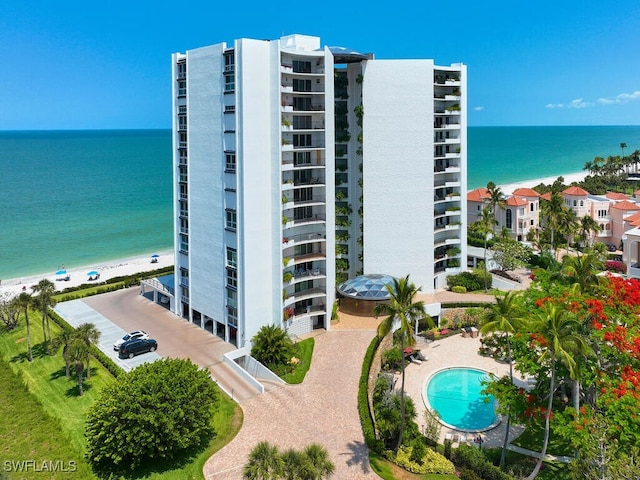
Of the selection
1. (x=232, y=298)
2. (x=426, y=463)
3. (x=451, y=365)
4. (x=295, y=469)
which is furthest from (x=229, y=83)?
(x=426, y=463)

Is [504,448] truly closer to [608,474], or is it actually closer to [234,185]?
[608,474]

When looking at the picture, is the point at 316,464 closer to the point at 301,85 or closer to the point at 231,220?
the point at 231,220

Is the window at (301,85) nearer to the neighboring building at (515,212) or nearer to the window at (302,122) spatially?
the window at (302,122)

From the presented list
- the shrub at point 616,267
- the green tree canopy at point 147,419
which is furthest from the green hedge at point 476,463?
the shrub at point 616,267

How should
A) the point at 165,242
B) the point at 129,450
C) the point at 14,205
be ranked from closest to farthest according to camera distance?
the point at 129,450, the point at 165,242, the point at 14,205

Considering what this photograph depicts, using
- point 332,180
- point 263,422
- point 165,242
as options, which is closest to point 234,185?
point 332,180

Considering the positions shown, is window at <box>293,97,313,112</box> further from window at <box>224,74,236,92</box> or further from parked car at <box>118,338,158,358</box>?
parked car at <box>118,338,158,358</box>

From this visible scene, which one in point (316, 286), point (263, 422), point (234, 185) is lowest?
point (263, 422)
